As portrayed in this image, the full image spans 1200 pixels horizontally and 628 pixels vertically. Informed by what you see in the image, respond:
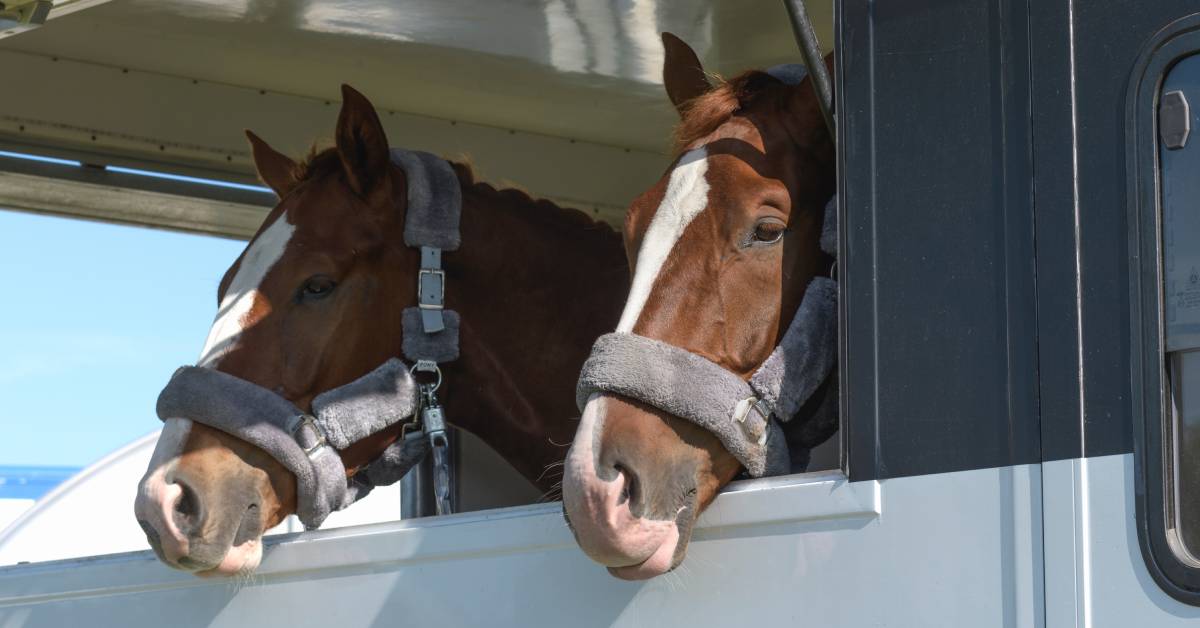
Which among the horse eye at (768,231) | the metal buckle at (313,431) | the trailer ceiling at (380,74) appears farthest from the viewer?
the trailer ceiling at (380,74)

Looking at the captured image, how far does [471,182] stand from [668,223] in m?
1.38

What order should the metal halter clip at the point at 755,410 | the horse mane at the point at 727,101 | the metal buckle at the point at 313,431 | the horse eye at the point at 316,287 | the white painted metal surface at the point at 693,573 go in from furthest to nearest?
the horse eye at the point at 316,287
the metal buckle at the point at 313,431
the horse mane at the point at 727,101
the metal halter clip at the point at 755,410
the white painted metal surface at the point at 693,573

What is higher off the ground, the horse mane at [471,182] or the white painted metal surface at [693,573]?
the horse mane at [471,182]

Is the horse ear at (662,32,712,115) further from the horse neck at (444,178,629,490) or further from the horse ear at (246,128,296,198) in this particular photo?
the horse ear at (246,128,296,198)

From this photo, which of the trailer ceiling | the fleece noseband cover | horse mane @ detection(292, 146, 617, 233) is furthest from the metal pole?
the trailer ceiling

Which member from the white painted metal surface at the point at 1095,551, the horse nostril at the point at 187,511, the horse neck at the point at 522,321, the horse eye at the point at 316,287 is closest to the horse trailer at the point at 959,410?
the white painted metal surface at the point at 1095,551

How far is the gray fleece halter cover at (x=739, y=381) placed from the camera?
2.01m

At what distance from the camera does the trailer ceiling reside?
12.7ft

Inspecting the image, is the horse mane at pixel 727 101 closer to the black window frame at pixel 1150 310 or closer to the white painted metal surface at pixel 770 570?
the white painted metal surface at pixel 770 570

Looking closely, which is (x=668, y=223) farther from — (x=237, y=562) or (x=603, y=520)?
(x=237, y=562)

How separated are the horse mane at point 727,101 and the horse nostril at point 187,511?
3.42 feet

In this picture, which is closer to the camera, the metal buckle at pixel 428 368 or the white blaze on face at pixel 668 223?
the white blaze on face at pixel 668 223

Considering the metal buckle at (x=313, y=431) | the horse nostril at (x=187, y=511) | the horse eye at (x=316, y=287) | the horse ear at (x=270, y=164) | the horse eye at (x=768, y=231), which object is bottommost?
the horse nostril at (x=187, y=511)

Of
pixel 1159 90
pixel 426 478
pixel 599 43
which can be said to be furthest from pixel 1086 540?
pixel 599 43
